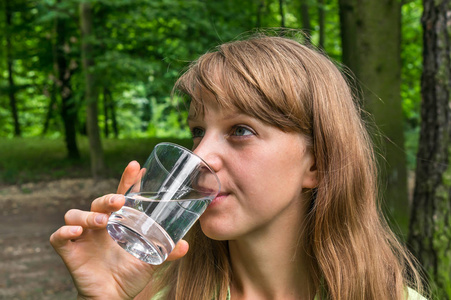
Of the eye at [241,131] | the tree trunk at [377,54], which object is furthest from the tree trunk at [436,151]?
the eye at [241,131]

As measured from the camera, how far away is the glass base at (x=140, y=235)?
1.54 m

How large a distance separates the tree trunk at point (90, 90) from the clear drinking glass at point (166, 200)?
816cm

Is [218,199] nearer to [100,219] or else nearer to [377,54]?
[100,219]

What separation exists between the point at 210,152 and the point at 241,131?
14 centimetres

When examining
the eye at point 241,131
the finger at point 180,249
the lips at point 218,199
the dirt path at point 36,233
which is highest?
the eye at point 241,131

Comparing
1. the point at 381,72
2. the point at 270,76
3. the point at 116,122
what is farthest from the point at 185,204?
the point at 116,122

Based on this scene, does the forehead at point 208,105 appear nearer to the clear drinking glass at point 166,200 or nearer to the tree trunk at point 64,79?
the clear drinking glass at point 166,200

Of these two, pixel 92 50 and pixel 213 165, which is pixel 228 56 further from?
pixel 92 50

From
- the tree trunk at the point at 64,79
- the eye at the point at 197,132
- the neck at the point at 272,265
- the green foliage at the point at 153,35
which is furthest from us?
the tree trunk at the point at 64,79

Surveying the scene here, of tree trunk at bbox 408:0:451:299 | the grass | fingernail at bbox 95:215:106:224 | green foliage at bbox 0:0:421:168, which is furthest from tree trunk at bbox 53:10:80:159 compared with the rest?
fingernail at bbox 95:215:106:224

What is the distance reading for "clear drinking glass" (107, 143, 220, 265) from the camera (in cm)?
153

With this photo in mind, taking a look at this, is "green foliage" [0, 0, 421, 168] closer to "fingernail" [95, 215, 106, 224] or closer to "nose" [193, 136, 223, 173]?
"nose" [193, 136, 223, 173]

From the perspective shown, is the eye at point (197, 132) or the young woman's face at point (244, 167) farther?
the eye at point (197, 132)

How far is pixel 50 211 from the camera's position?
10.1m
